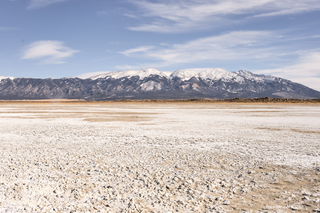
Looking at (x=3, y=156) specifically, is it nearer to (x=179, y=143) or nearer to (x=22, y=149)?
(x=22, y=149)

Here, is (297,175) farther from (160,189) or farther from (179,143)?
(179,143)

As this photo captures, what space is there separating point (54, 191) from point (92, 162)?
2569 mm

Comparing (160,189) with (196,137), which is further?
(196,137)

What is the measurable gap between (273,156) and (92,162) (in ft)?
20.9

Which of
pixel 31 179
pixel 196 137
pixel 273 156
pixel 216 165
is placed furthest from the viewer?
pixel 196 137

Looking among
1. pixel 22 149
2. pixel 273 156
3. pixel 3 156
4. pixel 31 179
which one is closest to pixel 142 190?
pixel 31 179

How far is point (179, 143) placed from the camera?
1211 centimetres

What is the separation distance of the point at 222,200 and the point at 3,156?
7.99 meters

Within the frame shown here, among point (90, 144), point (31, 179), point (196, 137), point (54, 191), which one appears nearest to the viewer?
point (54, 191)

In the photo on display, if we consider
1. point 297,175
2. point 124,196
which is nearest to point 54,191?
point 124,196

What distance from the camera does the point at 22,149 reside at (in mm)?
10758

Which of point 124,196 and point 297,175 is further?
point 297,175

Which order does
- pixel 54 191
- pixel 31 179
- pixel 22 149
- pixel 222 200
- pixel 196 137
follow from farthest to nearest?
pixel 196 137 < pixel 22 149 < pixel 31 179 < pixel 54 191 < pixel 222 200

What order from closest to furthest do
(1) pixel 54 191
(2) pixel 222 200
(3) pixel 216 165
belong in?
(2) pixel 222 200
(1) pixel 54 191
(3) pixel 216 165
